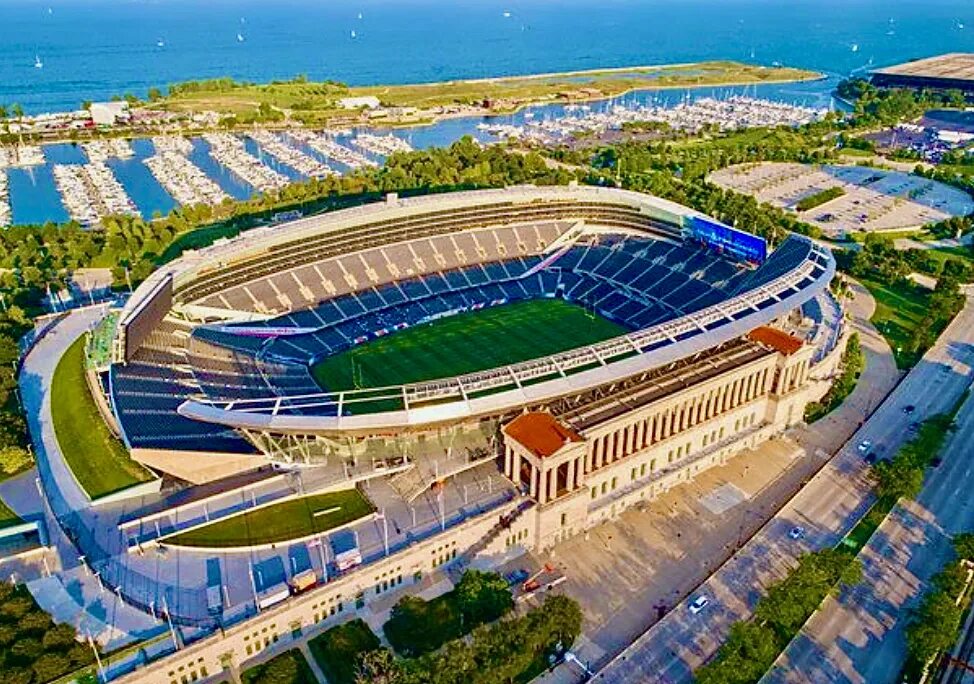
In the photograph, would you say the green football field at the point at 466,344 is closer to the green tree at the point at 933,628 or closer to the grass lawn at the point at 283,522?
the grass lawn at the point at 283,522

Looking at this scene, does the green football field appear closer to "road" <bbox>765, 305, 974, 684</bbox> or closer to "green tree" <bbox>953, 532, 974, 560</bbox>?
"road" <bbox>765, 305, 974, 684</bbox>

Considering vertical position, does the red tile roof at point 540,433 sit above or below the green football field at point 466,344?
above

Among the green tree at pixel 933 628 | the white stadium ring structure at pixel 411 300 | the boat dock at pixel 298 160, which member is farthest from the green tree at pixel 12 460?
the boat dock at pixel 298 160

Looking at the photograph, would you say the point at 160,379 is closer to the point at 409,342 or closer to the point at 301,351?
the point at 301,351

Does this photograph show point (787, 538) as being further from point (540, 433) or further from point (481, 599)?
point (481, 599)

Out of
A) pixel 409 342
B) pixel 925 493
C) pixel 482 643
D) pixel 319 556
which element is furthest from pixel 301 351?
pixel 925 493

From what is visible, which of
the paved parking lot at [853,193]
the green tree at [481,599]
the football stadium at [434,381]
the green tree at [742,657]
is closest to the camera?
the green tree at [742,657]

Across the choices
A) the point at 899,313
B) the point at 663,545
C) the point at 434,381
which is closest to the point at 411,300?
the point at 434,381
